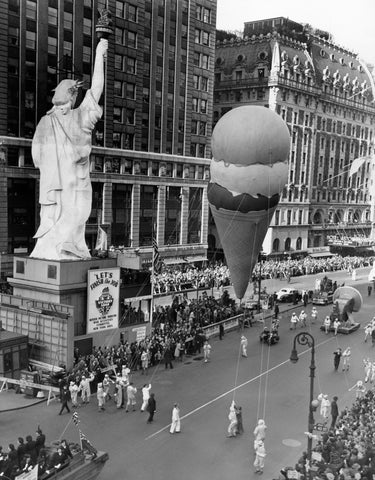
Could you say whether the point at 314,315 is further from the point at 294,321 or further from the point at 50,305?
the point at 50,305

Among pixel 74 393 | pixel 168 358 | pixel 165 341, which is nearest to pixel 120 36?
pixel 165 341

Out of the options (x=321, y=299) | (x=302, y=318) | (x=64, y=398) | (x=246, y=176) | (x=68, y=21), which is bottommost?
(x=321, y=299)

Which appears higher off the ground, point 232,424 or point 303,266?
point 232,424

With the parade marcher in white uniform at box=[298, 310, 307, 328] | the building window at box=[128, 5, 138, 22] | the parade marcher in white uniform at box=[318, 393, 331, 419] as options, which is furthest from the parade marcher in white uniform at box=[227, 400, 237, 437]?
the building window at box=[128, 5, 138, 22]

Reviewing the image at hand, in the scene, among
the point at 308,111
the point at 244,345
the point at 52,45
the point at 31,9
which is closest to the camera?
the point at 244,345

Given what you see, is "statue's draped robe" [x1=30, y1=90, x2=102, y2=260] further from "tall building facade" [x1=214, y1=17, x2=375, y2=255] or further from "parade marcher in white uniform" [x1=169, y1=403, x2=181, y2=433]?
"tall building facade" [x1=214, y1=17, x2=375, y2=255]

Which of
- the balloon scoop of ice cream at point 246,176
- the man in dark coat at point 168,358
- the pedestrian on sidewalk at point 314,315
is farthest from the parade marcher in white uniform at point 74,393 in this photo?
the pedestrian on sidewalk at point 314,315

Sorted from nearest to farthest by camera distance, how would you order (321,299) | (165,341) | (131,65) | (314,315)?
(165,341) → (314,315) → (321,299) → (131,65)
